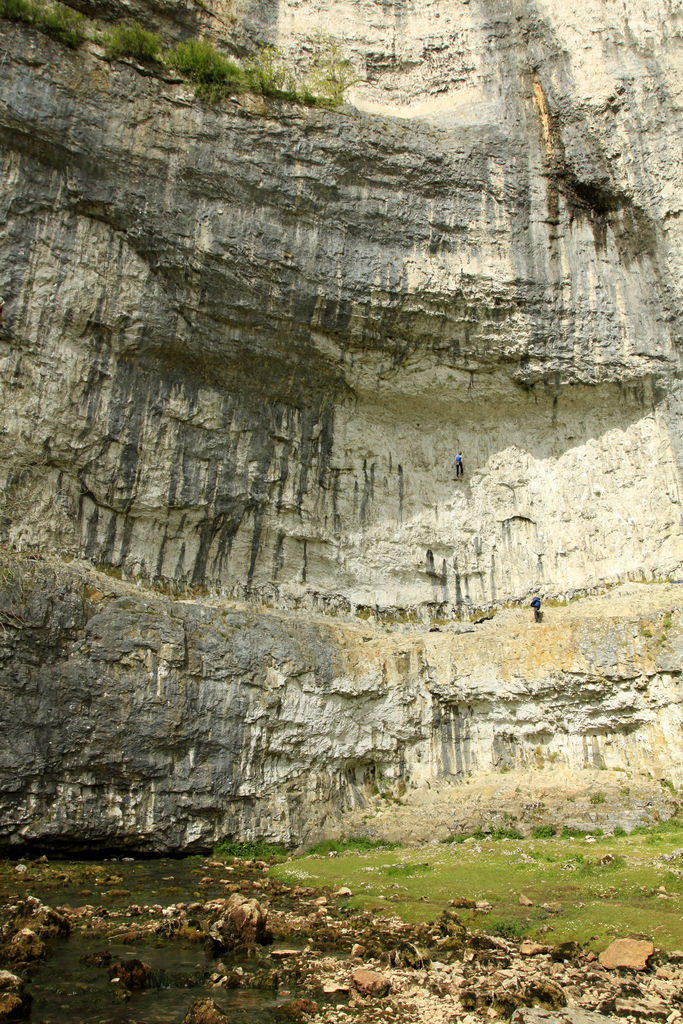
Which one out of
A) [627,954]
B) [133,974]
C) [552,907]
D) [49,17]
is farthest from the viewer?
[49,17]

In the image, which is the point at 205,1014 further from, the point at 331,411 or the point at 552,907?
the point at 331,411

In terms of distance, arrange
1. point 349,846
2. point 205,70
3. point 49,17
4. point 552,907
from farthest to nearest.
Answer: point 205,70 → point 49,17 → point 349,846 → point 552,907

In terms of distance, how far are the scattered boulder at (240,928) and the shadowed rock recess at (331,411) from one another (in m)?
8.31

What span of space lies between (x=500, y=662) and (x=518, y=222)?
15643 millimetres

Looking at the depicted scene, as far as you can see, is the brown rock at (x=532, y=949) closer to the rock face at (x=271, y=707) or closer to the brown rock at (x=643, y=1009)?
the brown rock at (x=643, y=1009)

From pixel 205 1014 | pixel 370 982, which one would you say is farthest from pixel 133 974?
pixel 370 982

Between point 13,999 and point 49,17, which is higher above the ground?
point 49,17

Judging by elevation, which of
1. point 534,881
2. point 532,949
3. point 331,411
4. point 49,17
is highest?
point 49,17

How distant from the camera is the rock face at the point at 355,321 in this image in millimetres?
22297

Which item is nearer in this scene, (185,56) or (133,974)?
(133,974)

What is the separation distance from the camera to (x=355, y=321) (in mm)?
25172

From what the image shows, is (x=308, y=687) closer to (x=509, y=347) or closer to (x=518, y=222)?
(x=509, y=347)

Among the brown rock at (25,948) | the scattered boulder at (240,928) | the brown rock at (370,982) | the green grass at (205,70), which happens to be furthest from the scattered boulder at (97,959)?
the green grass at (205,70)

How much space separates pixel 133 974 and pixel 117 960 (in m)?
1.04
